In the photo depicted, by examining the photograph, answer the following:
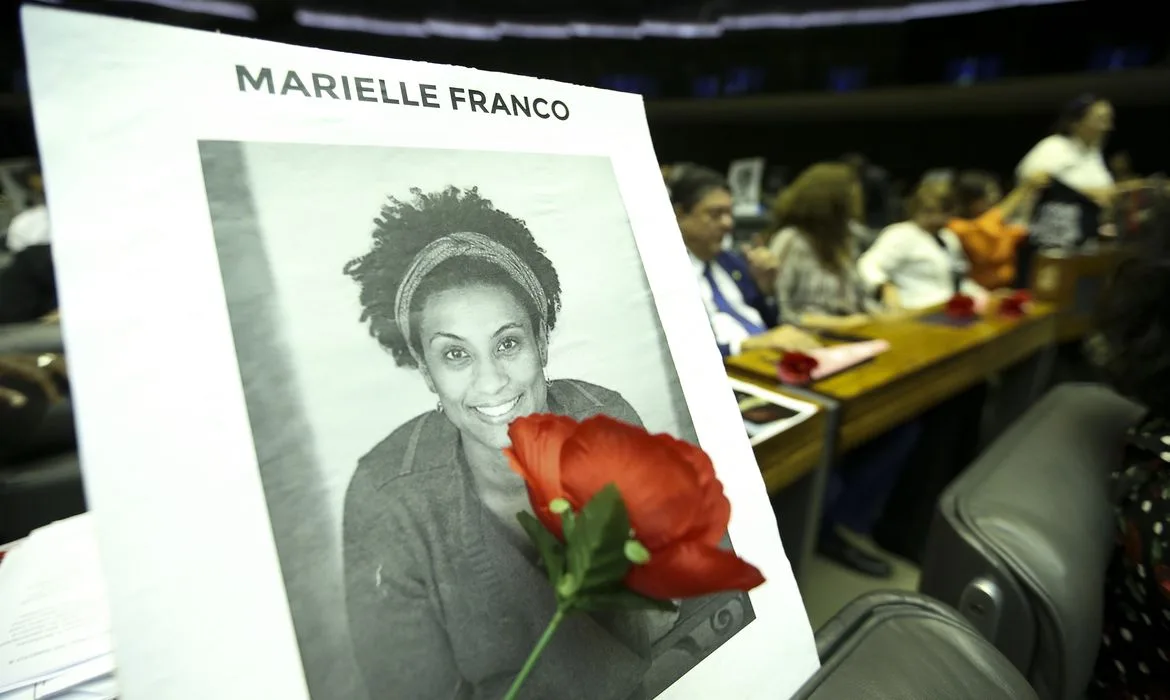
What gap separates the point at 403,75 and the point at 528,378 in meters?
0.17

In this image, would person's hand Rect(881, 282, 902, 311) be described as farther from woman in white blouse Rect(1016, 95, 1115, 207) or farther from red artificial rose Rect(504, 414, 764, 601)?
red artificial rose Rect(504, 414, 764, 601)

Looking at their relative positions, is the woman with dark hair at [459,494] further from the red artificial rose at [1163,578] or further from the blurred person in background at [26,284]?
the blurred person in background at [26,284]

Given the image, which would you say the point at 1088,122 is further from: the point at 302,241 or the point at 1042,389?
the point at 302,241

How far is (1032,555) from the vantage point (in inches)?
22.1

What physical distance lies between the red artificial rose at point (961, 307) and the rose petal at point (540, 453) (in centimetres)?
169

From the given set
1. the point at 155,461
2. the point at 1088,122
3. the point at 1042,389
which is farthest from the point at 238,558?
the point at 1088,122

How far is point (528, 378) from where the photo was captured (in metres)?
0.33

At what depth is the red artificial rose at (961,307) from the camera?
5.34 feet

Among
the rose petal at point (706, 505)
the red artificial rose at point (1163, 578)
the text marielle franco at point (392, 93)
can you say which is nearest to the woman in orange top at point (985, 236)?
the red artificial rose at point (1163, 578)

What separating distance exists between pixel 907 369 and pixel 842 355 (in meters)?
0.13

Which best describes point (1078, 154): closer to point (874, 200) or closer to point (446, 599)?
point (874, 200)

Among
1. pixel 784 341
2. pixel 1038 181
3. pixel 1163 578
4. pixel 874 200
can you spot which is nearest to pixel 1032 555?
pixel 1163 578

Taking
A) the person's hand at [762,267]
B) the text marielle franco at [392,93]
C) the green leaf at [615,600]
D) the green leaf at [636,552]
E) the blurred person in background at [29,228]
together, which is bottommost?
the green leaf at [615,600]

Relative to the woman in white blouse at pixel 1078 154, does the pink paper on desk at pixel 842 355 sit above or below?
below
